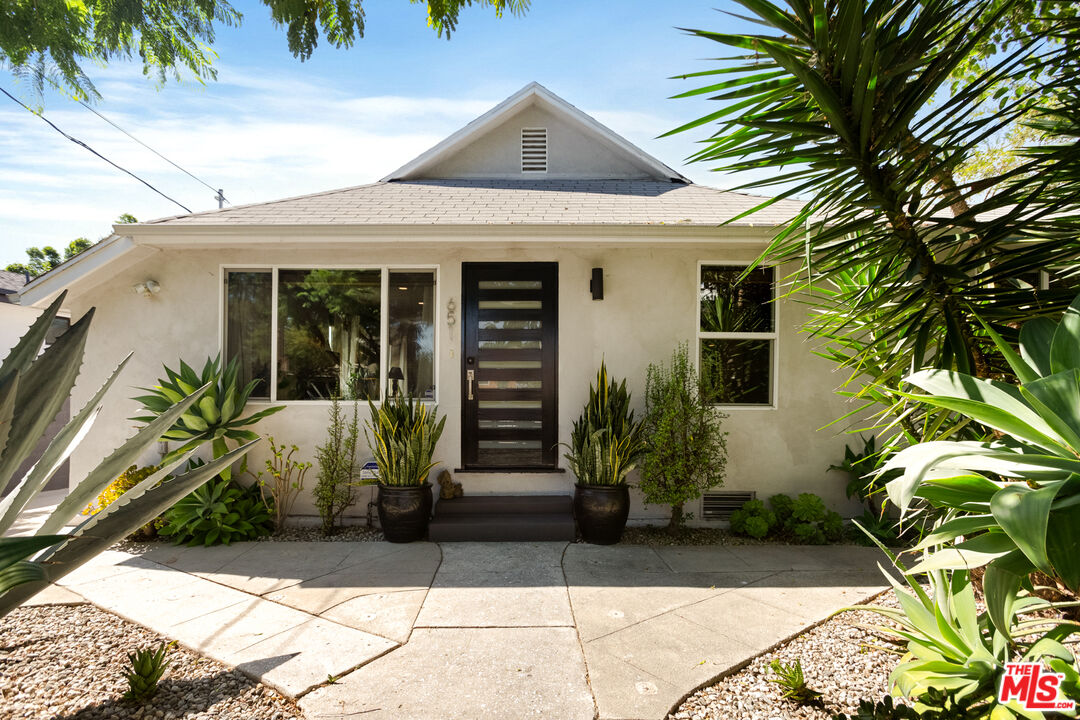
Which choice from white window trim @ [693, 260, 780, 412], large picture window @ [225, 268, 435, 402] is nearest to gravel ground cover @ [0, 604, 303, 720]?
large picture window @ [225, 268, 435, 402]

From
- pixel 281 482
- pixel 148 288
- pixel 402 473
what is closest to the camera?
pixel 402 473

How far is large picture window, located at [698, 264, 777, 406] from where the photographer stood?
5.56 metres

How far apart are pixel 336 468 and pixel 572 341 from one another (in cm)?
269

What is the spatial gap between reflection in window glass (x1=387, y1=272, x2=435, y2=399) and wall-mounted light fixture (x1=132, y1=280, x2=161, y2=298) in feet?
7.74

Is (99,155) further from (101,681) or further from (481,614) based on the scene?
(481,614)

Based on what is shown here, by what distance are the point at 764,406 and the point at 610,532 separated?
7.05 ft

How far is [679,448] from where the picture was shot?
491 cm

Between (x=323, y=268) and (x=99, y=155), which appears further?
(x=99, y=155)

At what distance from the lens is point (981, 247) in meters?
1.78

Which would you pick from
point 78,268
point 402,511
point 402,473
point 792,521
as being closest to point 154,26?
point 78,268

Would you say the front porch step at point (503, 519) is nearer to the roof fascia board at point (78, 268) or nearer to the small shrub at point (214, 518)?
the small shrub at point (214, 518)

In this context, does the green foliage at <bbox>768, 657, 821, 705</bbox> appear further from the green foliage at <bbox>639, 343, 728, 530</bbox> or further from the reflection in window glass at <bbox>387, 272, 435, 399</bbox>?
the reflection in window glass at <bbox>387, 272, 435, 399</bbox>

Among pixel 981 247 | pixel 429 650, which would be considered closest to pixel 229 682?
pixel 429 650

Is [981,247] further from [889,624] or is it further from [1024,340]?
[889,624]
